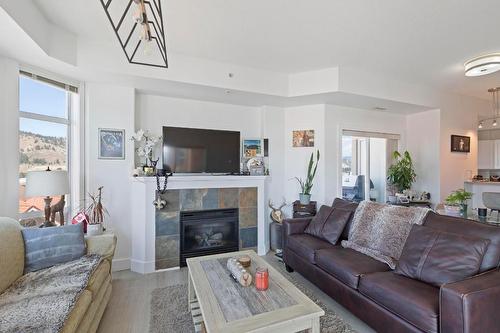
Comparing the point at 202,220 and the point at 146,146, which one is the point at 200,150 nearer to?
the point at 146,146

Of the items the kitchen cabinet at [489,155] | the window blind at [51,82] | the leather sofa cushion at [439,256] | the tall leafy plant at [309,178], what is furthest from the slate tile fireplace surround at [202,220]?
the kitchen cabinet at [489,155]

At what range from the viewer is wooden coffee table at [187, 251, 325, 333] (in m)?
1.35

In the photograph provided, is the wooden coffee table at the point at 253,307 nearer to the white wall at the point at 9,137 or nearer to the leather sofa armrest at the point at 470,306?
the leather sofa armrest at the point at 470,306

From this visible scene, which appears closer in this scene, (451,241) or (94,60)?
(451,241)

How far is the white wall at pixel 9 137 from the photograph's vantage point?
2422 mm

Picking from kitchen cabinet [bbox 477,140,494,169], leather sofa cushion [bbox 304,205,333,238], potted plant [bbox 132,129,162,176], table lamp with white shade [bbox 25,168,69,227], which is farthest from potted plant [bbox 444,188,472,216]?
kitchen cabinet [bbox 477,140,494,169]

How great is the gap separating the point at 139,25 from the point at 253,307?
9.16ft

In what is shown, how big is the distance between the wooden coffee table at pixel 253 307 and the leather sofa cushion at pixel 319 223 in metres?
1.19

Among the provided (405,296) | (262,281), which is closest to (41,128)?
(262,281)

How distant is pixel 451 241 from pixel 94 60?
147 inches

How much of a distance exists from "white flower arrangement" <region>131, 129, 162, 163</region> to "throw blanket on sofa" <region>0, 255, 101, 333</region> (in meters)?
1.53

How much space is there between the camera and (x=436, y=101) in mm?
4340

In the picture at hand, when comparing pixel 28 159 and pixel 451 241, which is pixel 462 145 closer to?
pixel 451 241

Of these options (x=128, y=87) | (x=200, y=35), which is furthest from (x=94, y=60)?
(x=200, y=35)
